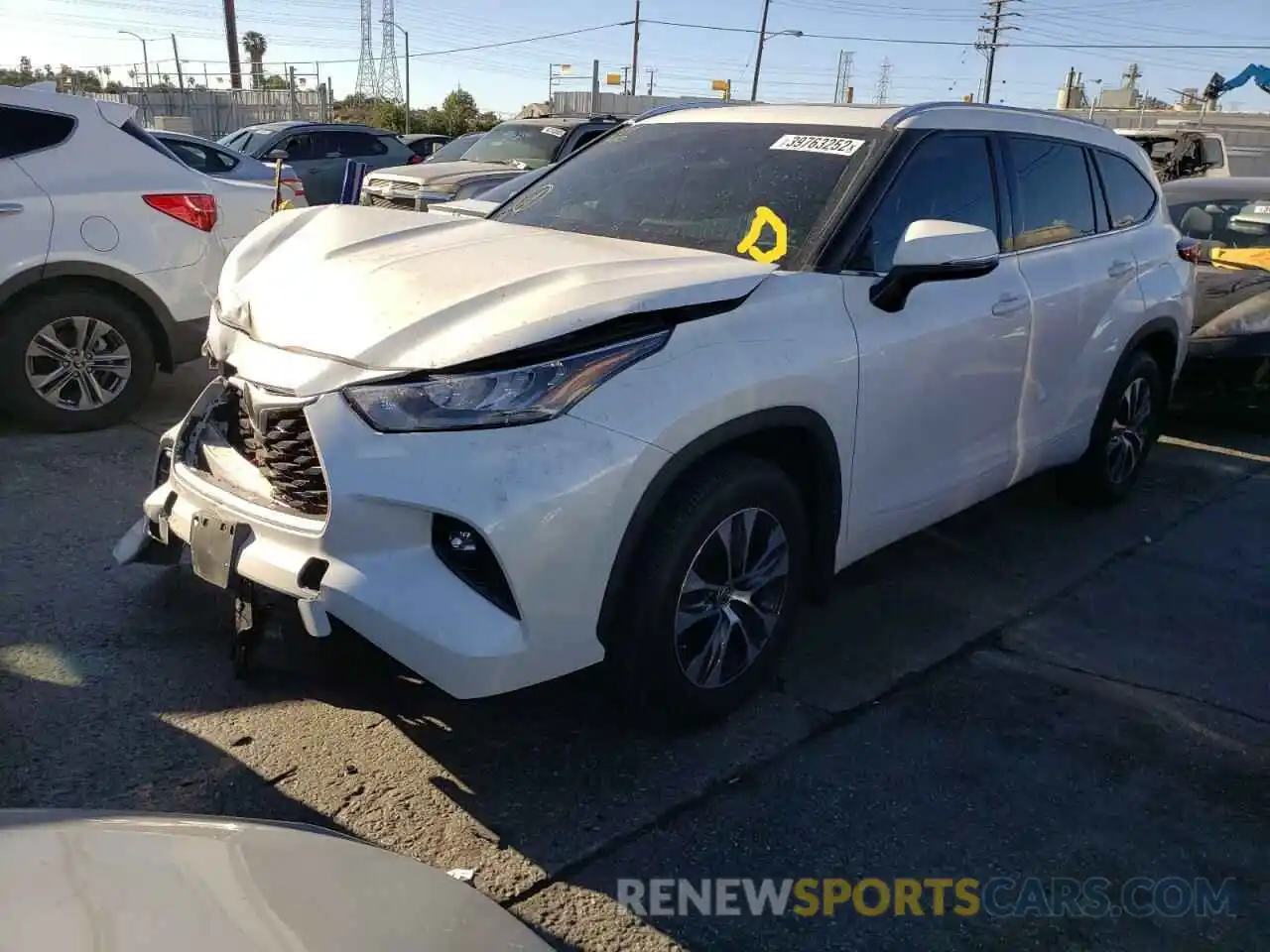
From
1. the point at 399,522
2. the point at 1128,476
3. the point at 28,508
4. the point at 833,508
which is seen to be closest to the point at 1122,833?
the point at 833,508

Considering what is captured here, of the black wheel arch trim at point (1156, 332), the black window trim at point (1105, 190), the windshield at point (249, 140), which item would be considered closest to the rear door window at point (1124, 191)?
the black window trim at point (1105, 190)

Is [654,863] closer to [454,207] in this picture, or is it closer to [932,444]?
[932,444]

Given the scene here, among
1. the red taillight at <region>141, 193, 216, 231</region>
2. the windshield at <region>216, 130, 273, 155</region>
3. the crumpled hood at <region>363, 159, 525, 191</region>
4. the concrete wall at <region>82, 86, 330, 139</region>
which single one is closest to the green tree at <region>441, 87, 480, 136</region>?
the concrete wall at <region>82, 86, 330, 139</region>

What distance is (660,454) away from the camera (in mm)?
2809

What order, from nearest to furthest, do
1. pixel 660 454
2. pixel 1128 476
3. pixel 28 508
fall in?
pixel 660 454
pixel 28 508
pixel 1128 476

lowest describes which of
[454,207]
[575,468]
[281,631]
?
[281,631]

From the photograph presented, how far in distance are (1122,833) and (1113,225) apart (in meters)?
3.09

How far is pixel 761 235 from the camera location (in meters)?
3.60

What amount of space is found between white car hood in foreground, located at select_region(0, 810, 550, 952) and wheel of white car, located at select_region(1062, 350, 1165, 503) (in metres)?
4.29

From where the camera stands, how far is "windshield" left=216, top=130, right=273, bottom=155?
1662 centimetres

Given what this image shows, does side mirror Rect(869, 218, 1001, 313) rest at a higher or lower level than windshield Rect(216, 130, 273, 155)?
lower

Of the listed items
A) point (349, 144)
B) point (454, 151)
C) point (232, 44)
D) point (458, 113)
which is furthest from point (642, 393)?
point (458, 113)

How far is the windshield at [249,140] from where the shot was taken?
54.5 feet

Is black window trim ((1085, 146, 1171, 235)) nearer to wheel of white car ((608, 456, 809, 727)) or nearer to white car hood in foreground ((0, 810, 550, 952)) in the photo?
wheel of white car ((608, 456, 809, 727))
